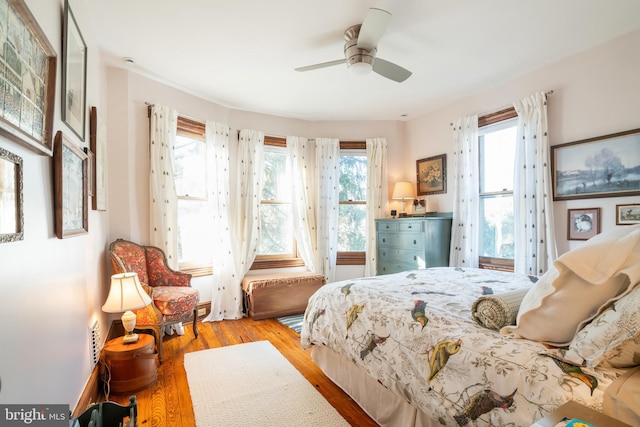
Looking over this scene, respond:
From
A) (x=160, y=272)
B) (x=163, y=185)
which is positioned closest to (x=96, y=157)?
(x=163, y=185)

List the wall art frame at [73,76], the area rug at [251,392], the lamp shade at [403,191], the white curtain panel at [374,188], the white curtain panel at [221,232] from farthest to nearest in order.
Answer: the white curtain panel at [374,188], the lamp shade at [403,191], the white curtain panel at [221,232], the area rug at [251,392], the wall art frame at [73,76]

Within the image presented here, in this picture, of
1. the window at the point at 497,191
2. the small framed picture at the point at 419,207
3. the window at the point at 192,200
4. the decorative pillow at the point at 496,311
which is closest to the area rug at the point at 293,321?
the window at the point at 192,200

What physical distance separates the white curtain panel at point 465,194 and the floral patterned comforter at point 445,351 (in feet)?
4.33

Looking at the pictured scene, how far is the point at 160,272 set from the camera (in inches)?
130

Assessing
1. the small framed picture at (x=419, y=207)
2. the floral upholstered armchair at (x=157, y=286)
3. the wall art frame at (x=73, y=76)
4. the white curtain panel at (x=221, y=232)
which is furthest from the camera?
the small framed picture at (x=419, y=207)

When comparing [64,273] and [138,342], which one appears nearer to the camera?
[64,273]

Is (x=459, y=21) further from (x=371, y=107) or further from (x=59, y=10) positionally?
(x=59, y=10)

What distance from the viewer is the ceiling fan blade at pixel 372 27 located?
6.54ft

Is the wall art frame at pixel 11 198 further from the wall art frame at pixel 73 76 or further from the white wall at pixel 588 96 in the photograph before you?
the white wall at pixel 588 96

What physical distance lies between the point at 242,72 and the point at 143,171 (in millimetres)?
1538

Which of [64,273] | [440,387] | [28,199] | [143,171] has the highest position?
[143,171]

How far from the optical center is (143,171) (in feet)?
11.2

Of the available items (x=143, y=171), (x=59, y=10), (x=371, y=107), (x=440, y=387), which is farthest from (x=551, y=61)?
(x=143, y=171)

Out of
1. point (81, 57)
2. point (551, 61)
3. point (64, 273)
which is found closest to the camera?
point (64, 273)
